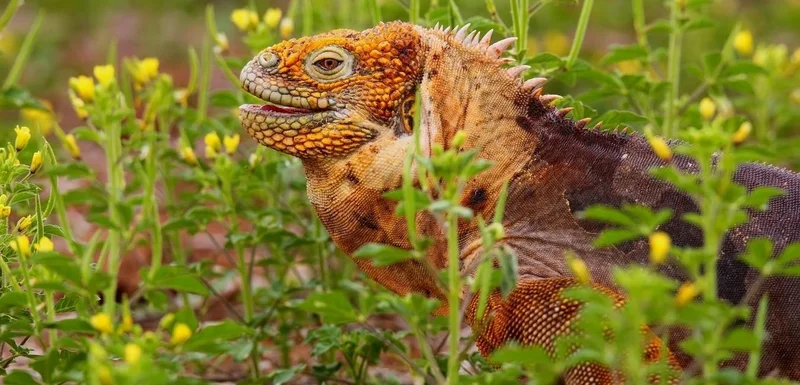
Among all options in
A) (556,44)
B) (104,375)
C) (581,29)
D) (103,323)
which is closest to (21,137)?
(103,323)

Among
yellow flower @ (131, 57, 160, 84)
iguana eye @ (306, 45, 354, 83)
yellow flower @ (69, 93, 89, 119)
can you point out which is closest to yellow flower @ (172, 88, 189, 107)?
yellow flower @ (131, 57, 160, 84)

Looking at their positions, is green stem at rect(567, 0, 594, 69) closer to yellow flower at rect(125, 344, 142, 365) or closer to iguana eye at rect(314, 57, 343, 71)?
iguana eye at rect(314, 57, 343, 71)

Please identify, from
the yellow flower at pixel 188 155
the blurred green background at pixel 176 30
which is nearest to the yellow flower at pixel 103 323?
the yellow flower at pixel 188 155

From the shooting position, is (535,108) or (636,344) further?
(535,108)

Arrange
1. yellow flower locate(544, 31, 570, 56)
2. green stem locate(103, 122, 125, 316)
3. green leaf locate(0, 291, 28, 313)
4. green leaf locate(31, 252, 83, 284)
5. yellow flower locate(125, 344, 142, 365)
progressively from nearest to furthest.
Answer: yellow flower locate(125, 344, 142, 365)
green leaf locate(31, 252, 83, 284)
green stem locate(103, 122, 125, 316)
green leaf locate(0, 291, 28, 313)
yellow flower locate(544, 31, 570, 56)

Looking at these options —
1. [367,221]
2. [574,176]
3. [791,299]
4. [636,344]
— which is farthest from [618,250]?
[636,344]

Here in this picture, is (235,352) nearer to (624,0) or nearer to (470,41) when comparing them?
(470,41)

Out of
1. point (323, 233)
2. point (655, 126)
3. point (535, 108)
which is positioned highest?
point (535, 108)

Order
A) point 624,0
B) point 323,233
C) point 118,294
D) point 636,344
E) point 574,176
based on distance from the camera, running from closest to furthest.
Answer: point 636,344 < point 574,176 < point 323,233 < point 118,294 < point 624,0
